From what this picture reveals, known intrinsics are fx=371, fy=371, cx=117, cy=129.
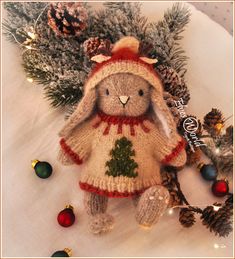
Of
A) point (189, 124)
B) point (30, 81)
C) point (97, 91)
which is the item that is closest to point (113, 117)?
point (97, 91)

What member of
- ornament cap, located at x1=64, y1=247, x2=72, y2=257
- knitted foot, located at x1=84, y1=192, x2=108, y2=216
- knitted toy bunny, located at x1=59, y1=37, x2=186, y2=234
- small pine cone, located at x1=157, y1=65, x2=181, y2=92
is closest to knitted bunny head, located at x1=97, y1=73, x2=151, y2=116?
knitted toy bunny, located at x1=59, y1=37, x2=186, y2=234

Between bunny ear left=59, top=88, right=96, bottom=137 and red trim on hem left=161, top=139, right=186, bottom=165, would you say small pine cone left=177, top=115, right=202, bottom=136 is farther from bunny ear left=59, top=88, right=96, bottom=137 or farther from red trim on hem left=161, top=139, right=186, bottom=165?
bunny ear left=59, top=88, right=96, bottom=137

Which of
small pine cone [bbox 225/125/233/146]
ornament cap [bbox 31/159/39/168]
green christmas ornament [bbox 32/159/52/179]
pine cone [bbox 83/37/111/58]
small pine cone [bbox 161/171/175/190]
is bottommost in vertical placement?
small pine cone [bbox 161/171/175/190]

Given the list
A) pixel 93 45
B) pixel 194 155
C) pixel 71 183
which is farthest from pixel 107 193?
pixel 93 45

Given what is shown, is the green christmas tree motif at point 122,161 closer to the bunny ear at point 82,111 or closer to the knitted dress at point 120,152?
the knitted dress at point 120,152

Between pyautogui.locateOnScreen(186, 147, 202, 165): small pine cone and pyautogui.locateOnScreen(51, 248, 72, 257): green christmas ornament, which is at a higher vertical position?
pyautogui.locateOnScreen(186, 147, 202, 165): small pine cone

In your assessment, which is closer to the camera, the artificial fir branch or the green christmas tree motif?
the green christmas tree motif

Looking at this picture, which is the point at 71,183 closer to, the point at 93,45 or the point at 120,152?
the point at 120,152
